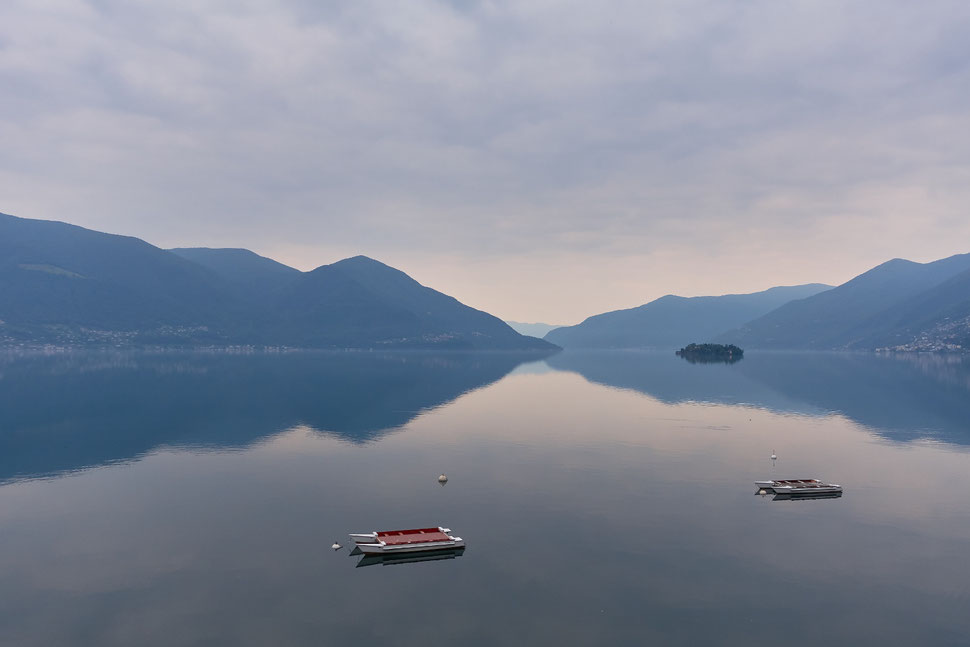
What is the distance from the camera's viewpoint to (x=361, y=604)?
1577 inches

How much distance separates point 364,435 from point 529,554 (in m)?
65.3

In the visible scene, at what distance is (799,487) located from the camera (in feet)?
230

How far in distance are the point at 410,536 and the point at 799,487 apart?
50.6m

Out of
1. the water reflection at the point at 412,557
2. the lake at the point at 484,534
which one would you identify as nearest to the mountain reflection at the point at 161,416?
the lake at the point at 484,534

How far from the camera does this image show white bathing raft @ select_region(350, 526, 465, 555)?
49250 mm

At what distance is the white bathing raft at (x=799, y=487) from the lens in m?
69.6

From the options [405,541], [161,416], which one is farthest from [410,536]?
[161,416]

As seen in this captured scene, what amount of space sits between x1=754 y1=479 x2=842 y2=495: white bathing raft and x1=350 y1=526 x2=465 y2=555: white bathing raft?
4331 cm

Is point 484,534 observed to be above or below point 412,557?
above

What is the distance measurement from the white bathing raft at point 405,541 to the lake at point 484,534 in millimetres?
1548

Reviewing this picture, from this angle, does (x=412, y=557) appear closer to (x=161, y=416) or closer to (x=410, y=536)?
(x=410, y=536)

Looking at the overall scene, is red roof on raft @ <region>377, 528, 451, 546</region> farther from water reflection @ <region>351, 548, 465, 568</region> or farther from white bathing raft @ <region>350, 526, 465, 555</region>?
water reflection @ <region>351, 548, 465, 568</region>

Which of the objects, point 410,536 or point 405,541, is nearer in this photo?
point 405,541

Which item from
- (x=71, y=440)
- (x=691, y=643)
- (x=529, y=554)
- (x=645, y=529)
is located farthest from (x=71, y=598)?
(x=71, y=440)
